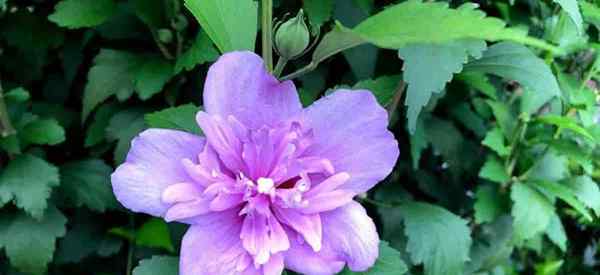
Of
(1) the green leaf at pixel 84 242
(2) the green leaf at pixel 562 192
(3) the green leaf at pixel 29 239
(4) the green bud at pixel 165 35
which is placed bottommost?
(1) the green leaf at pixel 84 242

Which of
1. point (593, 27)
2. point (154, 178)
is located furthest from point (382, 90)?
point (593, 27)

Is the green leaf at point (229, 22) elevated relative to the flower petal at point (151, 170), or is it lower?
elevated

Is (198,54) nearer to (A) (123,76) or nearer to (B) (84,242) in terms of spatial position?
(A) (123,76)

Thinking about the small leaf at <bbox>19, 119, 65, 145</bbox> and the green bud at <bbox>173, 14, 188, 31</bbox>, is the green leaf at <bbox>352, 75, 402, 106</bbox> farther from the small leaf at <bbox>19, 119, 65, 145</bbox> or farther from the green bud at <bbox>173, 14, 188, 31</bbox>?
the small leaf at <bbox>19, 119, 65, 145</bbox>

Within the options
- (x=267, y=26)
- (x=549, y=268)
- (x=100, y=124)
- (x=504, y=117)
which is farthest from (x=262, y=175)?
(x=549, y=268)

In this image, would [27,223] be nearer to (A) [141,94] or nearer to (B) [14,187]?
(B) [14,187]

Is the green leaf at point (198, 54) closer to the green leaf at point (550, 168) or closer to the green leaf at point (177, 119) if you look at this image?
the green leaf at point (177, 119)

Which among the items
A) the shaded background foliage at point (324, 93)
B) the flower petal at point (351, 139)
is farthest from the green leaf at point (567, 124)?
the flower petal at point (351, 139)
